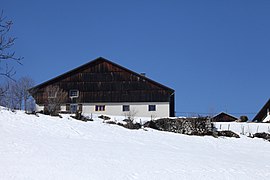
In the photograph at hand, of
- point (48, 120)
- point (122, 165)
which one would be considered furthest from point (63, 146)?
point (48, 120)

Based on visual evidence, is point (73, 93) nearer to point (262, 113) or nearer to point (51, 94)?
point (51, 94)

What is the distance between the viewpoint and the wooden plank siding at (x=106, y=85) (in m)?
45.3

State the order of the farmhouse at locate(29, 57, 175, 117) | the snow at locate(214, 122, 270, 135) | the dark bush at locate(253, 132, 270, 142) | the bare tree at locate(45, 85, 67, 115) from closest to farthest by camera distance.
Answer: the dark bush at locate(253, 132, 270, 142) < the snow at locate(214, 122, 270, 135) < the bare tree at locate(45, 85, 67, 115) < the farmhouse at locate(29, 57, 175, 117)

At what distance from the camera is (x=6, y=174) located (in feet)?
31.7

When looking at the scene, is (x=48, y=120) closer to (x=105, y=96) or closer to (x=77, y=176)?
(x=77, y=176)

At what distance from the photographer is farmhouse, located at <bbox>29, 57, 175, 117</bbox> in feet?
147

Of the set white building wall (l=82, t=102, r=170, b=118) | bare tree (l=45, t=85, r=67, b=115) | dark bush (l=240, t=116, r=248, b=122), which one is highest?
bare tree (l=45, t=85, r=67, b=115)

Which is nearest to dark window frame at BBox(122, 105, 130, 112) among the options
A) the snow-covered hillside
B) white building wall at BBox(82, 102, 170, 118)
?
white building wall at BBox(82, 102, 170, 118)

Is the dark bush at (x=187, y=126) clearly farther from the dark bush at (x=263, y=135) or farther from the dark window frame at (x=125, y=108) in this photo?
the dark window frame at (x=125, y=108)

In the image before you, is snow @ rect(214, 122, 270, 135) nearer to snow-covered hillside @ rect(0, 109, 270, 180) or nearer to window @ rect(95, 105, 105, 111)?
snow-covered hillside @ rect(0, 109, 270, 180)

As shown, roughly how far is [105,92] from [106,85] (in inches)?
33.5

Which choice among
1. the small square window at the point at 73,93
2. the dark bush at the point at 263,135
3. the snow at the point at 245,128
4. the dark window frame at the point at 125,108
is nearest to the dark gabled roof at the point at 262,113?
the snow at the point at 245,128

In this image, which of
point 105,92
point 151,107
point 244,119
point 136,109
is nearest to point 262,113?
point 244,119

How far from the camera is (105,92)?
45.8m
